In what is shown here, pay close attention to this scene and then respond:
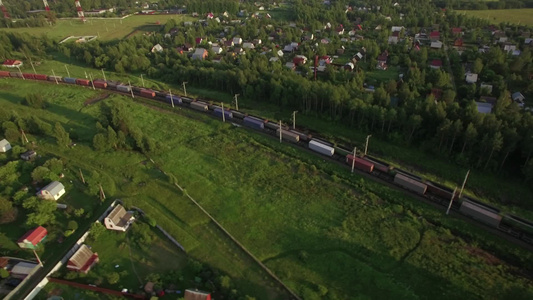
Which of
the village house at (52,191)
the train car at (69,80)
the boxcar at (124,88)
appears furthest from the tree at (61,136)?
the train car at (69,80)

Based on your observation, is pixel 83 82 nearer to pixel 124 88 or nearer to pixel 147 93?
pixel 124 88

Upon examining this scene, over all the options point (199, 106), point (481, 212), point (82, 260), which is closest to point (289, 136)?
point (199, 106)

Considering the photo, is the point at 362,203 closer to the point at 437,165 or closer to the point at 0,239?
the point at 437,165

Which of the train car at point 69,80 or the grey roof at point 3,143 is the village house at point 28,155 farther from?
the train car at point 69,80

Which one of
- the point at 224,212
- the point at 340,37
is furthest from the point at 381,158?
the point at 340,37

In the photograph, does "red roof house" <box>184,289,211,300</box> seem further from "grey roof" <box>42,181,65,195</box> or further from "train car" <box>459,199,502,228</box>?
"train car" <box>459,199,502,228</box>

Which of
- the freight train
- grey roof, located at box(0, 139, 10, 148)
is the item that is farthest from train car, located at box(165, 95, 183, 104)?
grey roof, located at box(0, 139, 10, 148)
